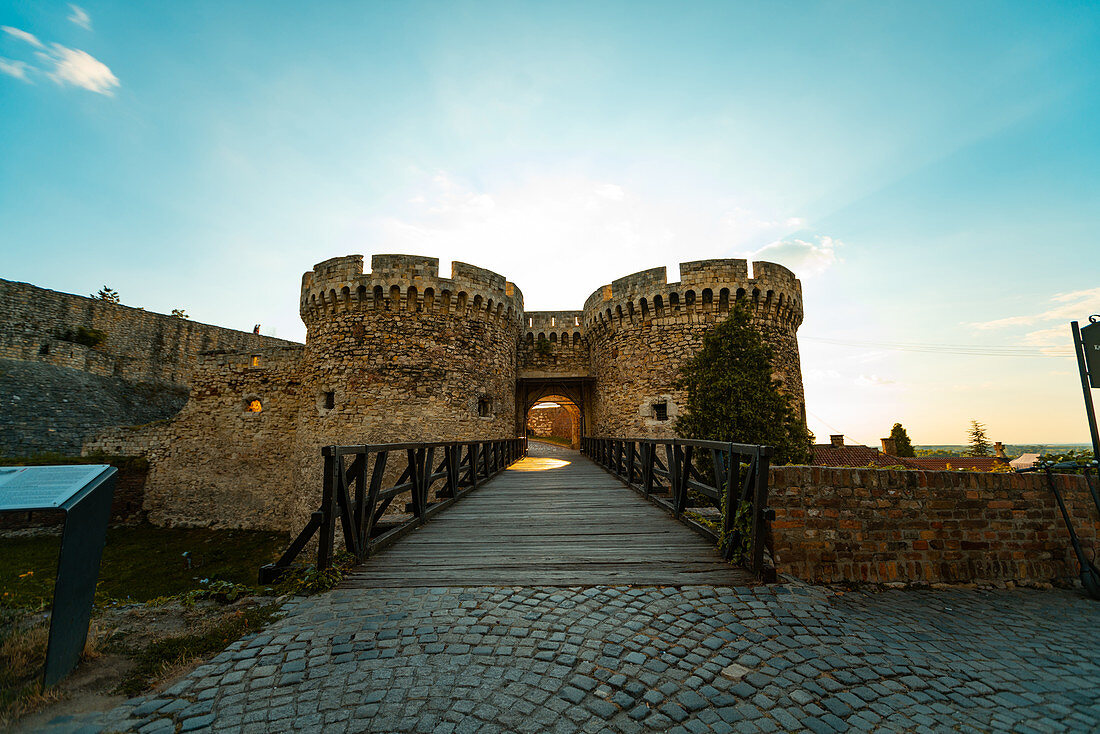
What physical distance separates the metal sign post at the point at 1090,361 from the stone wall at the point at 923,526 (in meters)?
0.73

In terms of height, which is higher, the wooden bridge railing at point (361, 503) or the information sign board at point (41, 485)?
the information sign board at point (41, 485)

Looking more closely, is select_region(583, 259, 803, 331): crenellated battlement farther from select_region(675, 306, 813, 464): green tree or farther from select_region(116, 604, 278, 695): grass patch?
select_region(116, 604, 278, 695): grass patch

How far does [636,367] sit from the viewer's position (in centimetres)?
1381

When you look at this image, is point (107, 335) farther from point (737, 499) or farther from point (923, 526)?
point (923, 526)

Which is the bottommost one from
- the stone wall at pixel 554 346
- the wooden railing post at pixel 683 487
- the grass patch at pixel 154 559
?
the grass patch at pixel 154 559

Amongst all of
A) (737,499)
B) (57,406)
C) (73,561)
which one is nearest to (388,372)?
(73,561)

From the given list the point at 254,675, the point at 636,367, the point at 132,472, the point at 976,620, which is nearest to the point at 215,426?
the point at 132,472

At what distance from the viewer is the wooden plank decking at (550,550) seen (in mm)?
3471

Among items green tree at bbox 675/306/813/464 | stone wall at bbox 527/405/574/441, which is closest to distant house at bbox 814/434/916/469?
green tree at bbox 675/306/813/464

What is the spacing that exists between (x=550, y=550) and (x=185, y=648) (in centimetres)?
274

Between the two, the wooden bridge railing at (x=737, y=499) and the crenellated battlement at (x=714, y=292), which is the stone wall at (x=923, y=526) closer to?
the wooden bridge railing at (x=737, y=499)

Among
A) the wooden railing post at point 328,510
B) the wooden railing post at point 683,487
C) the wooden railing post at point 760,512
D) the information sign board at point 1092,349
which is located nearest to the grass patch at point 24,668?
the wooden railing post at point 328,510

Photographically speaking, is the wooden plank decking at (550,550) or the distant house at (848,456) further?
the distant house at (848,456)

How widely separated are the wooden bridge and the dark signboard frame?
1067 mm
